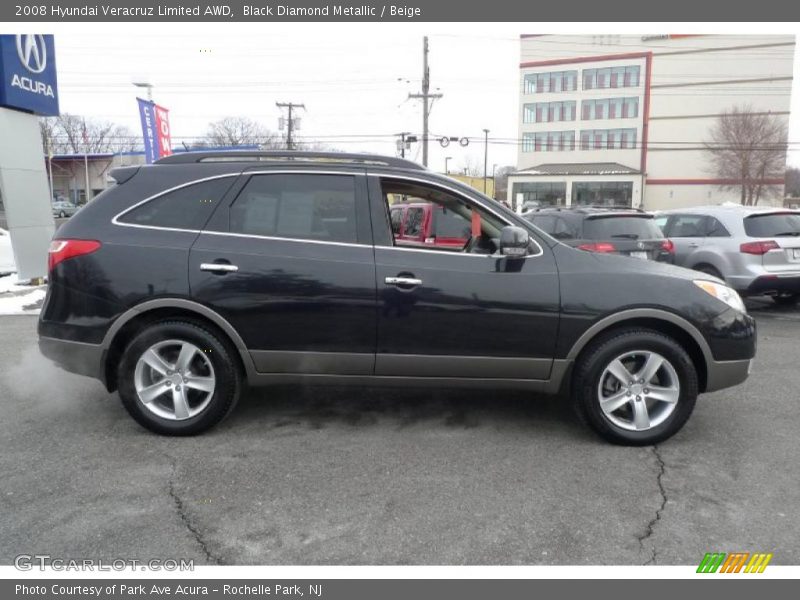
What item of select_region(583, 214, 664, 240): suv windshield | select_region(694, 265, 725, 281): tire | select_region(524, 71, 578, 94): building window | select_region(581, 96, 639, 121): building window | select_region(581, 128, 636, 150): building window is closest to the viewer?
select_region(583, 214, 664, 240): suv windshield

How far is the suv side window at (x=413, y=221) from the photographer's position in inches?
187

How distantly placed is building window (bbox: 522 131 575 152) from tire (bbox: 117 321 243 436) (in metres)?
71.7

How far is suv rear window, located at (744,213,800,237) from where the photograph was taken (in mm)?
8484

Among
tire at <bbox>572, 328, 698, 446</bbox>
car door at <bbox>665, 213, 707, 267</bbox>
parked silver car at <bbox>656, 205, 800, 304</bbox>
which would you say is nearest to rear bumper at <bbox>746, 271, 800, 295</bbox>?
parked silver car at <bbox>656, 205, 800, 304</bbox>

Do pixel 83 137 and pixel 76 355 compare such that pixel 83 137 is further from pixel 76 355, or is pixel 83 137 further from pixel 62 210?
pixel 76 355

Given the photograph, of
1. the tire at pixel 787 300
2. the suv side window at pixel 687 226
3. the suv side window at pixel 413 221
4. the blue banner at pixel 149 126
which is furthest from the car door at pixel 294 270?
the blue banner at pixel 149 126

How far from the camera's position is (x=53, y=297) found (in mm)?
4012

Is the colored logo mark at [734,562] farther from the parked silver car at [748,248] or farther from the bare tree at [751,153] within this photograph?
the bare tree at [751,153]

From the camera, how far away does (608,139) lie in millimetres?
68438

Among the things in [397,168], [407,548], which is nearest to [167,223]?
[397,168]

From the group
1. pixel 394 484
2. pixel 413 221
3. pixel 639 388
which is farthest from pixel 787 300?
pixel 394 484

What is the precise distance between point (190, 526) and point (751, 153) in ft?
229

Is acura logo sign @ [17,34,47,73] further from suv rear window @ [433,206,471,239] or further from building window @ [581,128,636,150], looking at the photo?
building window @ [581,128,636,150]

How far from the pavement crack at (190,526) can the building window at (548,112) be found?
241 ft
